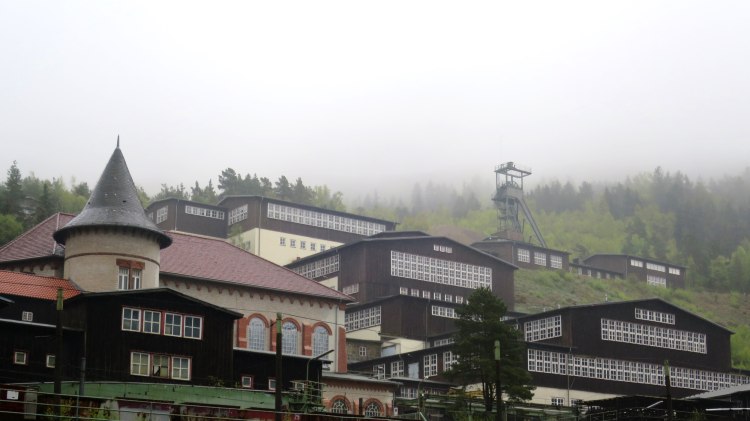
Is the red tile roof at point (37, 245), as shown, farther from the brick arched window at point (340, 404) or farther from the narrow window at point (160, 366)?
the brick arched window at point (340, 404)

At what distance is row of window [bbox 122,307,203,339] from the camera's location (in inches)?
2035

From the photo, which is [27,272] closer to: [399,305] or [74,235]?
[74,235]

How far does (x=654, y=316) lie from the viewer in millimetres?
84562

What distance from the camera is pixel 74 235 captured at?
57781 mm

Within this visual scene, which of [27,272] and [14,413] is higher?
[27,272]

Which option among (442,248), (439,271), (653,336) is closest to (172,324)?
(653,336)

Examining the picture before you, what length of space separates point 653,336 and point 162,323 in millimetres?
44787

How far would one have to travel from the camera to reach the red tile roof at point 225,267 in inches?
2603

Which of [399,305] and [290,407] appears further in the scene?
[399,305]

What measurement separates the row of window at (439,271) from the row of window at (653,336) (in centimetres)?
1743

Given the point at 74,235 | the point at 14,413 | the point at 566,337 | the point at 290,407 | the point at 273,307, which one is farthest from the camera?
the point at 566,337

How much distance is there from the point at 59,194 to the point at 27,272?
73787 mm

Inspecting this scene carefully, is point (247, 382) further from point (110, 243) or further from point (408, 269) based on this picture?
point (408, 269)

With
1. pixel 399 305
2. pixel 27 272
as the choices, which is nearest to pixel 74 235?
pixel 27 272
